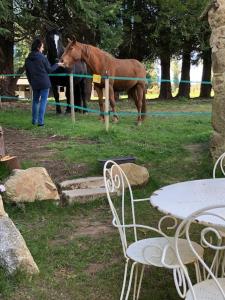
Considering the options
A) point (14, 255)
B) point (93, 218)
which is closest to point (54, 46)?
point (93, 218)

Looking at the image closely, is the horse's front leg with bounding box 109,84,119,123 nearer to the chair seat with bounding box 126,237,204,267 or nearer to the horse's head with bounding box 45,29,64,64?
the horse's head with bounding box 45,29,64,64

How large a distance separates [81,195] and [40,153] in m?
2.16

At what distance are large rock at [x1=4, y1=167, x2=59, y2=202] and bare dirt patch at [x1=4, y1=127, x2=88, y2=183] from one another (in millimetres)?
601

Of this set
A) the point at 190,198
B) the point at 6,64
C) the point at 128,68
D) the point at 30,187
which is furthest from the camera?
the point at 6,64

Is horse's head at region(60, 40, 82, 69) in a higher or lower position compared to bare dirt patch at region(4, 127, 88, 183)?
higher

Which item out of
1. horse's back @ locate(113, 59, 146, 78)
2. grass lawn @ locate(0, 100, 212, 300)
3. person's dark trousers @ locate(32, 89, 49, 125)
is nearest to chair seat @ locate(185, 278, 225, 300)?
grass lawn @ locate(0, 100, 212, 300)

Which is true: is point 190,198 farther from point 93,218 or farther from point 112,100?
point 112,100

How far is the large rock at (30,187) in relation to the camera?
5332 mm

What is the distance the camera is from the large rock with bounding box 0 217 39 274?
359 centimetres

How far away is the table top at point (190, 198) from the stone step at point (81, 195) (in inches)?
89.9

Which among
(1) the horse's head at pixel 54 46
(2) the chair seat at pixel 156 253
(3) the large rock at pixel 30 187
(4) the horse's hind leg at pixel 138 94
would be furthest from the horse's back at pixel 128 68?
(2) the chair seat at pixel 156 253

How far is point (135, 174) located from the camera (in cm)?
604

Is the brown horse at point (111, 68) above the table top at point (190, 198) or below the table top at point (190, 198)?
above

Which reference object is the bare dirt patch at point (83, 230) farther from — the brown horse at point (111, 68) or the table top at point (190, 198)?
the brown horse at point (111, 68)
